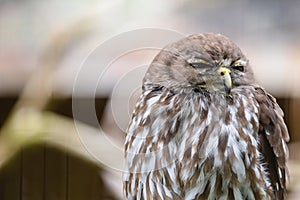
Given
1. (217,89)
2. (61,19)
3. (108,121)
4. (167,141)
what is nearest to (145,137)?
(167,141)

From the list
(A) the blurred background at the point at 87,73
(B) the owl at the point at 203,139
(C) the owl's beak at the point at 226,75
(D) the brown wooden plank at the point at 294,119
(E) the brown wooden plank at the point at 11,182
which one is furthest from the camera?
(E) the brown wooden plank at the point at 11,182

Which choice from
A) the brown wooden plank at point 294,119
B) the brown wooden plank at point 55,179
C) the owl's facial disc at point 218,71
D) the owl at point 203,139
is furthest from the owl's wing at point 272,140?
the brown wooden plank at point 55,179

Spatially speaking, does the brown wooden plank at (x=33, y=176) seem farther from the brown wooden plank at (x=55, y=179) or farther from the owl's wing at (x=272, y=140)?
the owl's wing at (x=272, y=140)

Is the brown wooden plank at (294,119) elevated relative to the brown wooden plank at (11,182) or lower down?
Result: elevated

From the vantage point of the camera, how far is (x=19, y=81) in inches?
112

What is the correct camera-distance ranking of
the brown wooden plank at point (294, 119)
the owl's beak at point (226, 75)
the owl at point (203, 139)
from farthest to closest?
the brown wooden plank at point (294, 119) → the owl at point (203, 139) → the owl's beak at point (226, 75)

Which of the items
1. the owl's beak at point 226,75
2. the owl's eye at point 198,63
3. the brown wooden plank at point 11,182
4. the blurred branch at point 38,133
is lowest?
the brown wooden plank at point 11,182

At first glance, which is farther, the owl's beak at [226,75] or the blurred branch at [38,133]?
the blurred branch at [38,133]

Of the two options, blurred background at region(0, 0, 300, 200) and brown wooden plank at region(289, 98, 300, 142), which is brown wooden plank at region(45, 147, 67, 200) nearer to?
blurred background at region(0, 0, 300, 200)

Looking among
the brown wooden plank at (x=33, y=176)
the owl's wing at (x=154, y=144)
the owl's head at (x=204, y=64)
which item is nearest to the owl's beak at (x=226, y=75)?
the owl's head at (x=204, y=64)

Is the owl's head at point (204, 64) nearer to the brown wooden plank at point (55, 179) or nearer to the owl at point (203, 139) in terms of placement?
the owl at point (203, 139)

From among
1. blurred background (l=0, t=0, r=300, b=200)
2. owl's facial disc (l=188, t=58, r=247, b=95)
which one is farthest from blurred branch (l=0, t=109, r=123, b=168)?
owl's facial disc (l=188, t=58, r=247, b=95)

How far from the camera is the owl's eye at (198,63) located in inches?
77.5

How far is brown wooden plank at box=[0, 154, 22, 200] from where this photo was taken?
115 inches
